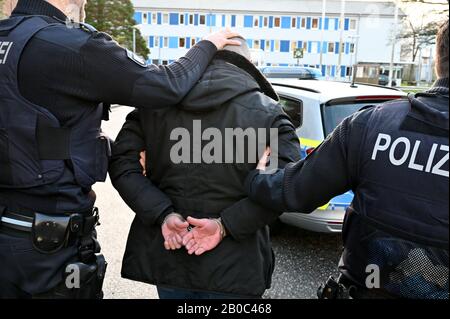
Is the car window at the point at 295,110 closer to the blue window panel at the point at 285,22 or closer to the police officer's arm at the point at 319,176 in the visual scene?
the police officer's arm at the point at 319,176

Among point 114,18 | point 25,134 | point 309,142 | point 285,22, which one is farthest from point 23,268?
point 285,22

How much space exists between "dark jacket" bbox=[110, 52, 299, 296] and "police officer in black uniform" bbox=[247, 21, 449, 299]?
37cm

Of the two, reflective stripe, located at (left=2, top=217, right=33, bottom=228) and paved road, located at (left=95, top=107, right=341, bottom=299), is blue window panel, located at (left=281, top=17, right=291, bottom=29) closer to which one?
paved road, located at (left=95, top=107, right=341, bottom=299)

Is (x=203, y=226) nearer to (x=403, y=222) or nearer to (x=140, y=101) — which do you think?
(x=140, y=101)

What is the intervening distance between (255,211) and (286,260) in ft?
9.44

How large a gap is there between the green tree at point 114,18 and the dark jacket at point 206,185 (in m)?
32.5

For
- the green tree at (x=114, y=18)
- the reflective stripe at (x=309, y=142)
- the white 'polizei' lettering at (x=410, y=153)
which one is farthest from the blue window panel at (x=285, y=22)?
the white 'polizei' lettering at (x=410, y=153)

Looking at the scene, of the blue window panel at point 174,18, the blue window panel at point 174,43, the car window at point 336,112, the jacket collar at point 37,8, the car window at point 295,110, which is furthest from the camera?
the blue window panel at point 174,43

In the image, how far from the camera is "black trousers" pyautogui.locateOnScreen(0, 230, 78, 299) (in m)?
1.92

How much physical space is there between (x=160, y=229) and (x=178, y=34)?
53663 mm

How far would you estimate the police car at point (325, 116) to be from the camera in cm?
439

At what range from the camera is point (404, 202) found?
58.6 inches

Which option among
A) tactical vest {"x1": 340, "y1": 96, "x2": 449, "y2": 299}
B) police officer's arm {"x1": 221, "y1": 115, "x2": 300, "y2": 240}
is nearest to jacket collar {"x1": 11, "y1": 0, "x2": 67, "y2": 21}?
police officer's arm {"x1": 221, "y1": 115, "x2": 300, "y2": 240}

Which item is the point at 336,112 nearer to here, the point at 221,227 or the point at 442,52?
the point at 221,227
